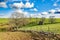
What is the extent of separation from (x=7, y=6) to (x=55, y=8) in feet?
4.22

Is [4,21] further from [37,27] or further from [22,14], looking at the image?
[37,27]

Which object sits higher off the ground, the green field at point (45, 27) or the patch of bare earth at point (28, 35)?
the green field at point (45, 27)

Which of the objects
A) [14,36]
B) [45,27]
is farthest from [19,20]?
[45,27]

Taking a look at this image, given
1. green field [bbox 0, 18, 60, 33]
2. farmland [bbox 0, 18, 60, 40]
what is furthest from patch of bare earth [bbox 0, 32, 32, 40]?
green field [bbox 0, 18, 60, 33]

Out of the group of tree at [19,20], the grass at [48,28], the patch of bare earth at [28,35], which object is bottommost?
the patch of bare earth at [28,35]

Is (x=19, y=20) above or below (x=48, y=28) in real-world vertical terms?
above

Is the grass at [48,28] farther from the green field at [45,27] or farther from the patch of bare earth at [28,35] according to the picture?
the patch of bare earth at [28,35]

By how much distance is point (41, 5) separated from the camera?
11.2 feet

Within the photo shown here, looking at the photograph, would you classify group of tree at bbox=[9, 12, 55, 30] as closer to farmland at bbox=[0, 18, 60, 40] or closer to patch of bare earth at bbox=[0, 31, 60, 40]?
farmland at bbox=[0, 18, 60, 40]

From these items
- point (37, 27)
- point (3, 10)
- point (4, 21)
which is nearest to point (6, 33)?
point (4, 21)

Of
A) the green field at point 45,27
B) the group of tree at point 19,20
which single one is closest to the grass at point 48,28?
the green field at point 45,27

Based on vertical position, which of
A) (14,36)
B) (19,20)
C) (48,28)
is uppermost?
(19,20)

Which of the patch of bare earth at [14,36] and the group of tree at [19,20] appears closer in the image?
the patch of bare earth at [14,36]

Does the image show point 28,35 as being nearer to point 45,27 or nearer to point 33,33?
point 33,33
